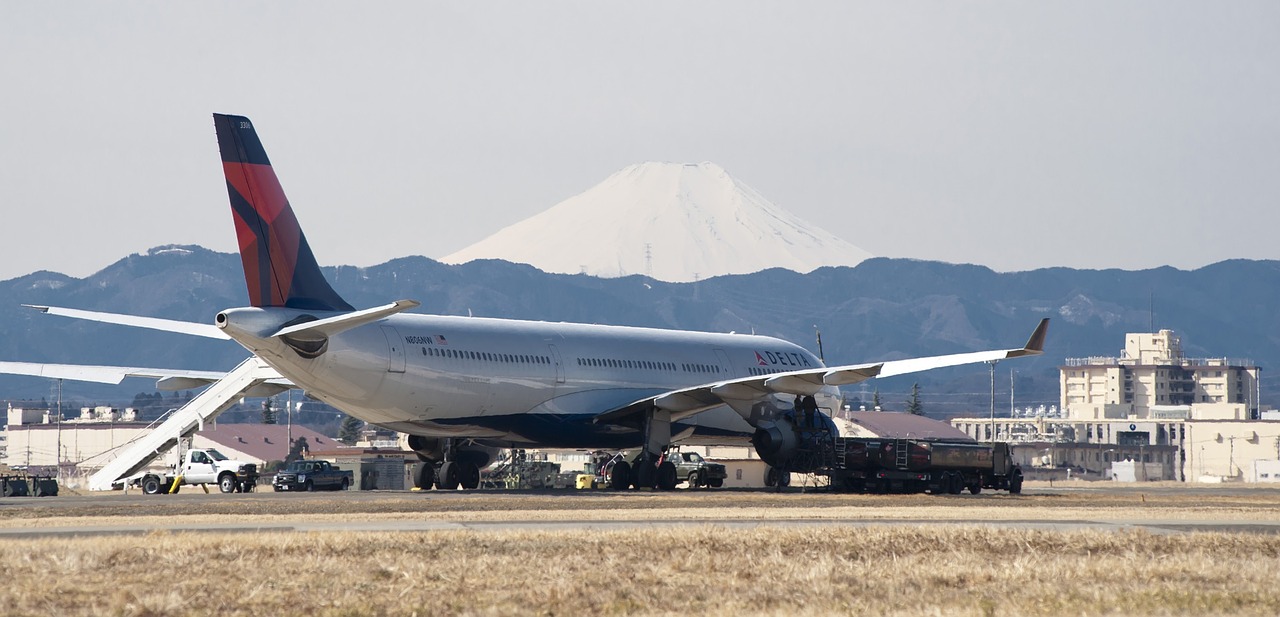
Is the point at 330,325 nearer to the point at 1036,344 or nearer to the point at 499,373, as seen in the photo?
the point at 499,373

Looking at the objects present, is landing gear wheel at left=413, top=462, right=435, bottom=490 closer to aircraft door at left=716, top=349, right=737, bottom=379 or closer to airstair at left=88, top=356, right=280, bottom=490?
airstair at left=88, top=356, right=280, bottom=490

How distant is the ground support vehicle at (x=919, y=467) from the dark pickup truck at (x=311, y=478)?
15.3 meters

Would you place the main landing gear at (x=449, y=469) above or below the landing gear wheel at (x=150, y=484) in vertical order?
above

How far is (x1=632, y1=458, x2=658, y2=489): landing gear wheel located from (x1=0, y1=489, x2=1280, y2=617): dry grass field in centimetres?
1974

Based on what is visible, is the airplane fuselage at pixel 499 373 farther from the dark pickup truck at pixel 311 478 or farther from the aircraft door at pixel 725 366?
the dark pickup truck at pixel 311 478

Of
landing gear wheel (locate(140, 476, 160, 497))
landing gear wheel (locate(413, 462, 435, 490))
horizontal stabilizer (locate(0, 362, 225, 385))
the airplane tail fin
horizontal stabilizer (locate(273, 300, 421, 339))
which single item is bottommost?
landing gear wheel (locate(140, 476, 160, 497))

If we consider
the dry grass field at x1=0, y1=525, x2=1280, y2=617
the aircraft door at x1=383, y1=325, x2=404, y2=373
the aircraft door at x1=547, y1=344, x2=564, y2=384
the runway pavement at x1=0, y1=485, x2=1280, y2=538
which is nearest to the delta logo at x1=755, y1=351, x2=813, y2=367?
the aircraft door at x1=547, y1=344, x2=564, y2=384

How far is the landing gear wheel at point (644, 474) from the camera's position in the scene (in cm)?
4584

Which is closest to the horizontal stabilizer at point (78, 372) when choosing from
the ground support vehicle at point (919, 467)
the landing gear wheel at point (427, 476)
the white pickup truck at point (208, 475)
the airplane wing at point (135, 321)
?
the white pickup truck at point (208, 475)

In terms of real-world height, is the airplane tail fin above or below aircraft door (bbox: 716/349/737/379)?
above

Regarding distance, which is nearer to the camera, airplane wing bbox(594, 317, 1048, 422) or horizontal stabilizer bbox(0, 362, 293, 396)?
airplane wing bbox(594, 317, 1048, 422)

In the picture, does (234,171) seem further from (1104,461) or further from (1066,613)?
(1104,461)

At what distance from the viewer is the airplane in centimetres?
3747

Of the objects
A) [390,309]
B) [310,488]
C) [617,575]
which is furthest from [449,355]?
[617,575]
